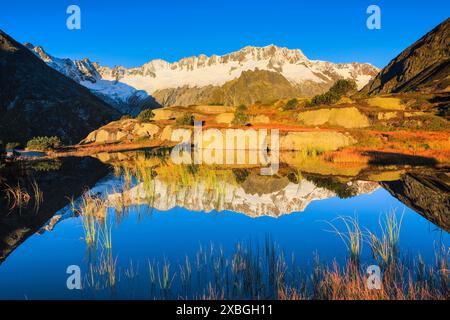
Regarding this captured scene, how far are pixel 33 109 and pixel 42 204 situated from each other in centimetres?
16988

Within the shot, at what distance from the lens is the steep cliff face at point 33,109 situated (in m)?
160

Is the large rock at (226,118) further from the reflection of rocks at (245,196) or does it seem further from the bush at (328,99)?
the reflection of rocks at (245,196)

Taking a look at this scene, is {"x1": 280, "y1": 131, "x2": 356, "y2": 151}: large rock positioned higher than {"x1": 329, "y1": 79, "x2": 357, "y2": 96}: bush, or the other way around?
{"x1": 329, "y1": 79, "x2": 357, "y2": 96}: bush

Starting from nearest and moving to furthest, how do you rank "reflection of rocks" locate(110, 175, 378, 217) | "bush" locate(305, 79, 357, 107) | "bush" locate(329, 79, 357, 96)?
"reflection of rocks" locate(110, 175, 378, 217), "bush" locate(305, 79, 357, 107), "bush" locate(329, 79, 357, 96)

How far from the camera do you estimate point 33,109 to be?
169375 mm

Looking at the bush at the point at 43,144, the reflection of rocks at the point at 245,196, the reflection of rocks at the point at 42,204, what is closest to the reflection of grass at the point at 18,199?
the reflection of rocks at the point at 42,204

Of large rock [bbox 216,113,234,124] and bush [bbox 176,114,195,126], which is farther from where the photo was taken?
bush [bbox 176,114,195,126]

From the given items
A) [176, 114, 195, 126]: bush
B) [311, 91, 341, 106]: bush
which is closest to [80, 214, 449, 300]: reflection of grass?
[176, 114, 195, 126]: bush

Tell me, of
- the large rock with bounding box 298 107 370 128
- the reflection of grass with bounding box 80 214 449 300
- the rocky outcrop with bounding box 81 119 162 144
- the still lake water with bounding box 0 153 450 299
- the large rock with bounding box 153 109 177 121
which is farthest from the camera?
the large rock with bounding box 153 109 177 121

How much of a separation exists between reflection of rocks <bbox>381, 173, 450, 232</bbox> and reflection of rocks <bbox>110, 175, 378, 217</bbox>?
1.93 m

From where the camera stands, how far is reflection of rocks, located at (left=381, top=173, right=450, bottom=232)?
16.9 m

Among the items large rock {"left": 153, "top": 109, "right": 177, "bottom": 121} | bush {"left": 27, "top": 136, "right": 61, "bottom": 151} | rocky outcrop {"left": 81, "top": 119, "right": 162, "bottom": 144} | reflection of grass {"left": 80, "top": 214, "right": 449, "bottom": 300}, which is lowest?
reflection of grass {"left": 80, "top": 214, "right": 449, "bottom": 300}

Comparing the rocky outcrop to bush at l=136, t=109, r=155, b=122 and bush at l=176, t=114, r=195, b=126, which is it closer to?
bush at l=136, t=109, r=155, b=122
